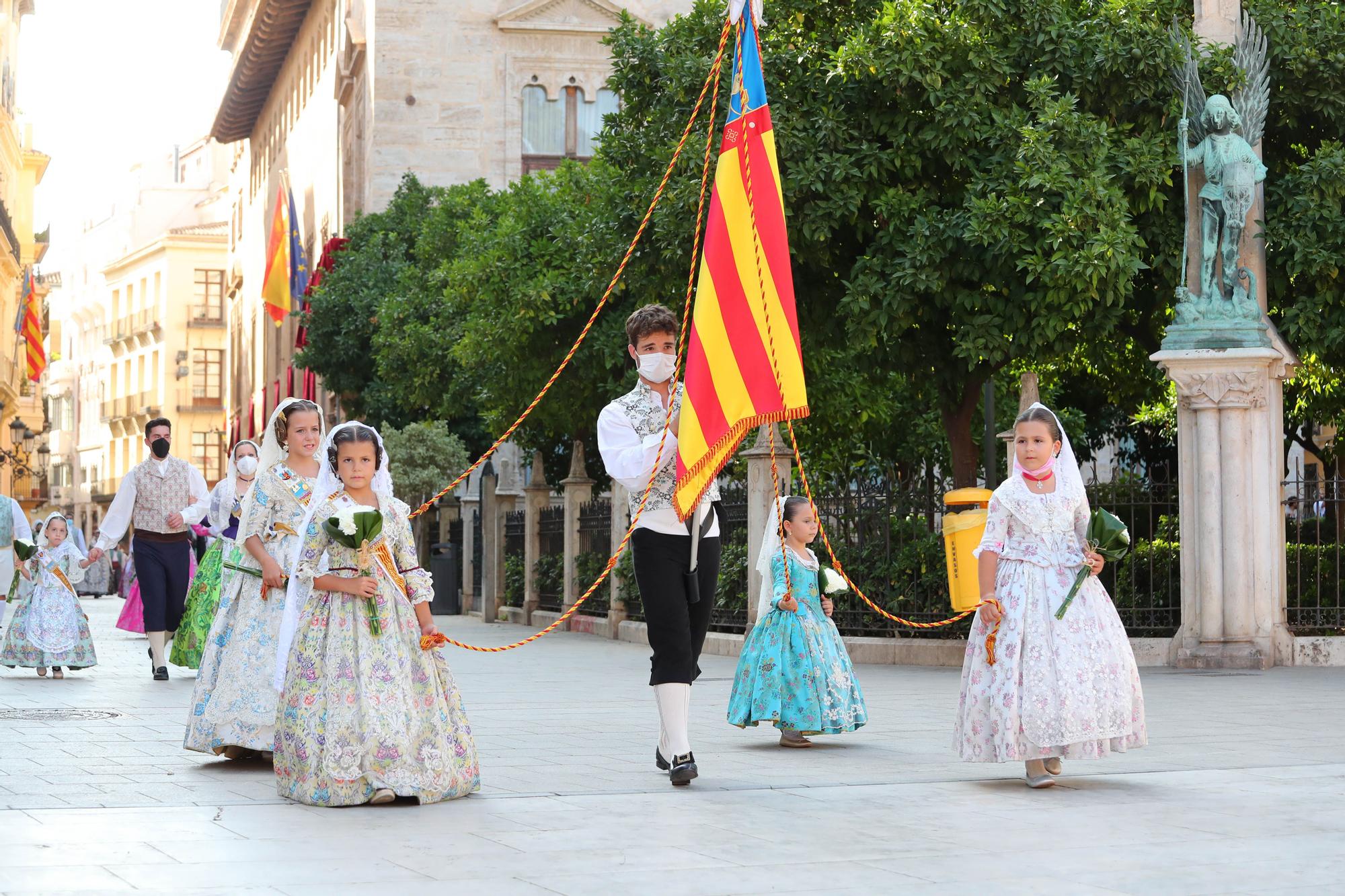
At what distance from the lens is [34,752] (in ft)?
30.9

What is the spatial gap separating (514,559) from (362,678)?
21.7m

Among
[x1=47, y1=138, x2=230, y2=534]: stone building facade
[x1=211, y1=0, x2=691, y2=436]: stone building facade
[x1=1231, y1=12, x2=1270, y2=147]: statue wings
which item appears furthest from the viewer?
[x1=47, y1=138, x2=230, y2=534]: stone building facade

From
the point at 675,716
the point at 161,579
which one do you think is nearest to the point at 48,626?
the point at 161,579

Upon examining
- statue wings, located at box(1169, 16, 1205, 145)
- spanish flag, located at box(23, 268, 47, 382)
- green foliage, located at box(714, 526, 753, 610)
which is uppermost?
spanish flag, located at box(23, 268, 47, 382)

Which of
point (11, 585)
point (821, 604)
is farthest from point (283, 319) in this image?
point (821, 604)

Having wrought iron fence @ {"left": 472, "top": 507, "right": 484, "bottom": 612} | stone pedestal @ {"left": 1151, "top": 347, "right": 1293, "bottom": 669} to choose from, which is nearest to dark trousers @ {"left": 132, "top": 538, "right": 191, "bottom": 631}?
stone pedestal @ {"left": 1151, "top": 347, "right": 1293, "bottom": 669}

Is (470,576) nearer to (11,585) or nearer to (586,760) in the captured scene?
(11,585)

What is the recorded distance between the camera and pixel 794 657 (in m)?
10.6

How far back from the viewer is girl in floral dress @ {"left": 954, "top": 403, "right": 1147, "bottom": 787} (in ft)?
27.2

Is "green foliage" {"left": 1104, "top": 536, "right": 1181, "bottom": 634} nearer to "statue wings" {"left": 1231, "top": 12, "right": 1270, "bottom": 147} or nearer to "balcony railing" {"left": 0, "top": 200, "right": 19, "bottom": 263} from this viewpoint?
"statue wings" {"left": 1231, "top": 12, "right": 1270, "bottom": 147}

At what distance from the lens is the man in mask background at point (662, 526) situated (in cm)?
838

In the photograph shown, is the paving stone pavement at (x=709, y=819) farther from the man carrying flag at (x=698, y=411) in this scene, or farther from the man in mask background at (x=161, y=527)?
the man in mask background at (x=161, y=527)

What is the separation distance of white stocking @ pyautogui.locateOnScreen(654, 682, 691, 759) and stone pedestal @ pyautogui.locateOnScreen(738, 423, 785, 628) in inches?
417

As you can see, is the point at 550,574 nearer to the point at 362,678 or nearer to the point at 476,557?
the point at 476,557
